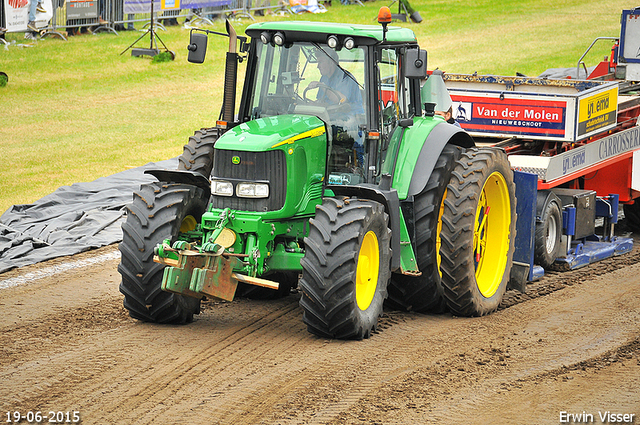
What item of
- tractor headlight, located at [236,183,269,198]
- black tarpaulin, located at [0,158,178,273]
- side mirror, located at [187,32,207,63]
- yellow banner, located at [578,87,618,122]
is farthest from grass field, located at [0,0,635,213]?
yellow banner, located at [578,87,618,122]

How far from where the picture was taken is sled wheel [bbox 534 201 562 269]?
9.92 metres

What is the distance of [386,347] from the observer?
7.27 meters

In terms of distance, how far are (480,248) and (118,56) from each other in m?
17.7

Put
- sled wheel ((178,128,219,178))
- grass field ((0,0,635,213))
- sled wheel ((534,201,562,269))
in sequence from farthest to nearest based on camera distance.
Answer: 1. grass field ((0,0,635,213))
2. sled wheel ((534,201,562,269))
3. sled wheel ((178,128,219,178))

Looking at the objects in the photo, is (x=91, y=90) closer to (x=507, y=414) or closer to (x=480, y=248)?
(x=480, y=248)

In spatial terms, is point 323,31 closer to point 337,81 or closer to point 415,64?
point 337,81

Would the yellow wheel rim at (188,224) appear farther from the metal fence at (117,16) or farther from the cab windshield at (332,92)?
the metal fence at (117,16)

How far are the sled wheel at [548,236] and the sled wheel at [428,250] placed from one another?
2015 millimetres

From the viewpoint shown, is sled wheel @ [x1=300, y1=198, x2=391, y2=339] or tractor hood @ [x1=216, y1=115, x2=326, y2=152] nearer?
sled wheel @ [x1=300, y1=198, x2=391, y2=339]

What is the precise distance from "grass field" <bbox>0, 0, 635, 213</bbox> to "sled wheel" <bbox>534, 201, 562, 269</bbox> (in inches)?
286

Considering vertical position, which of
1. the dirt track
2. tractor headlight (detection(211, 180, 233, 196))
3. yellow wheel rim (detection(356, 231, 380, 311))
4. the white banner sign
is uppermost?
the white banner sign

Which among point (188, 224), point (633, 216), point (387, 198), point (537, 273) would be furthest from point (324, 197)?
point (633, 216)

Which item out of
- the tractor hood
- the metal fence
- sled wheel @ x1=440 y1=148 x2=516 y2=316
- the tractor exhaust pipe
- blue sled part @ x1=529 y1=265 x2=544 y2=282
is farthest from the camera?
the metal fence

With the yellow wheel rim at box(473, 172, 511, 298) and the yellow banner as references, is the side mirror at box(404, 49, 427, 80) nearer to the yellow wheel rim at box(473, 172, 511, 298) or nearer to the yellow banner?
the yellow wheel rim at box(473, 172, 511, 298)
